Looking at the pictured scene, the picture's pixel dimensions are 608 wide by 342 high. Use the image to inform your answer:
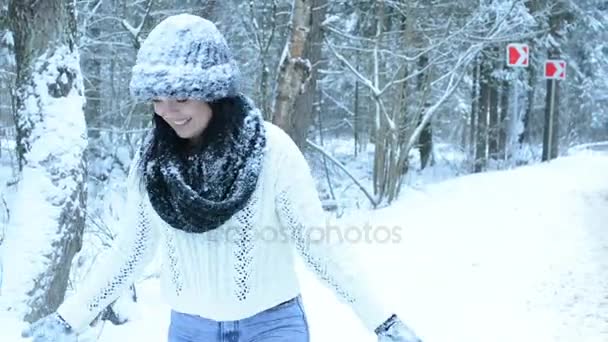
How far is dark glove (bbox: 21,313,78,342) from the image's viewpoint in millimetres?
2275

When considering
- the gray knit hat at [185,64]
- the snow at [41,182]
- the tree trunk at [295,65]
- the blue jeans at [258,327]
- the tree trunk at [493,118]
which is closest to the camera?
the gray knit hat at [185,64]

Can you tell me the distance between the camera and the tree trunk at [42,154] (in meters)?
4.81

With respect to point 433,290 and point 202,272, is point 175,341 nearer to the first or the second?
point 202,272

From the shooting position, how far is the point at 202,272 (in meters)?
2.22

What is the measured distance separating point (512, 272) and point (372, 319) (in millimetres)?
4710

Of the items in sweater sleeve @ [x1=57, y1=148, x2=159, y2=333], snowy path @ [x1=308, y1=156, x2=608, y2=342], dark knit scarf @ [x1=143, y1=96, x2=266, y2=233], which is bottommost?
snowy path @ [x1=308, y1=156, x2=608, y2=342]

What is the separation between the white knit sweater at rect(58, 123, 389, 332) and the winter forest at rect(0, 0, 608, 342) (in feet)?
0.43

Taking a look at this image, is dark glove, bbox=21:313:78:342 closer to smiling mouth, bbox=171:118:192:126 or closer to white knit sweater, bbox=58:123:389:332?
white knit sweater, bbox=58:123:389:332

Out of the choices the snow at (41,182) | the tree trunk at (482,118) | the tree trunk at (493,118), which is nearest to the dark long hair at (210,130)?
the snow at (41,182)

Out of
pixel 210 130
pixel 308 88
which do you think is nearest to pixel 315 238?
pixel 210 130

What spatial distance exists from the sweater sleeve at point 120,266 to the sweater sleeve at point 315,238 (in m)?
0.44

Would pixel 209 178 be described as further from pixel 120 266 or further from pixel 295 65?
pixel 295 65

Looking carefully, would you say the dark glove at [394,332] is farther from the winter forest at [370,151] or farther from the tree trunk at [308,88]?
the tree trunk at [308,88]

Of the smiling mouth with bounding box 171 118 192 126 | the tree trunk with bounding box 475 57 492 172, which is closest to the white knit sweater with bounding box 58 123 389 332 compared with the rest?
the smiling mouth with bounding box 171 118 192 126
